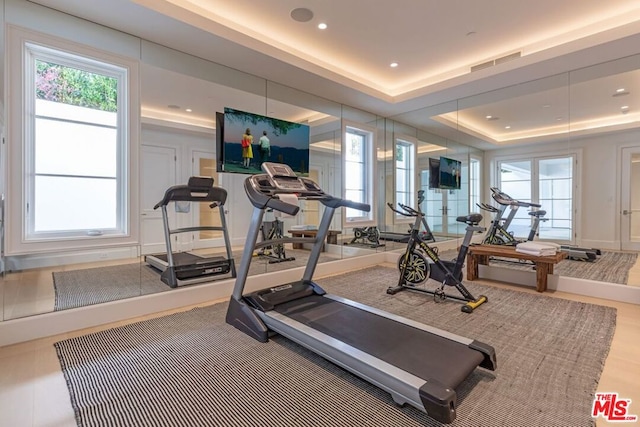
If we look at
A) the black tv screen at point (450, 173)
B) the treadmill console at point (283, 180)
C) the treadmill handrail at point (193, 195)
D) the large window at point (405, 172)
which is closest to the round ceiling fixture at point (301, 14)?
the treadmill console at point (283, 180)

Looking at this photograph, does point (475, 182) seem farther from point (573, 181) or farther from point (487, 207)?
point (573, 181)

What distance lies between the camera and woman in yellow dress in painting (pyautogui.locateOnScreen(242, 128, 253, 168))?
4.07 metres

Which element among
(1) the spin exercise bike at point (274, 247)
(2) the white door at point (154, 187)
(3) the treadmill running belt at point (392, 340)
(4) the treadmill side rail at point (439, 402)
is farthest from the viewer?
(1) the spin exercise bike at point (274, 247)

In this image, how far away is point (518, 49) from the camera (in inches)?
158

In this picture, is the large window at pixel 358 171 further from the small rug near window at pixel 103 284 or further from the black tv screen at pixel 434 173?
the small rug near window at pixel 103 284

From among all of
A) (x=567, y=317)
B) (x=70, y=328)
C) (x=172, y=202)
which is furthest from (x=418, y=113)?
(x=70, y=328)

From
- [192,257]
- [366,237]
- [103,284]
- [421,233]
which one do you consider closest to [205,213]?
[192,257]

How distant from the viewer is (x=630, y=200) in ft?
13.1

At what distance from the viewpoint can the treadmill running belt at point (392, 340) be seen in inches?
71.6

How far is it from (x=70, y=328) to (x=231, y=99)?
9.74ft

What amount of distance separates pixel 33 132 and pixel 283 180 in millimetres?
2232

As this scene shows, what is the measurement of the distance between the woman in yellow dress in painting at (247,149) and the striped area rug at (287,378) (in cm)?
197

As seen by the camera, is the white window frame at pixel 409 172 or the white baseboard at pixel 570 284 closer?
the white baseboard at pixel 570 284

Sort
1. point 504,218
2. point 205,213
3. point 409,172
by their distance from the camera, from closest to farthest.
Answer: point 205,213, point 504,218, point 409,172
